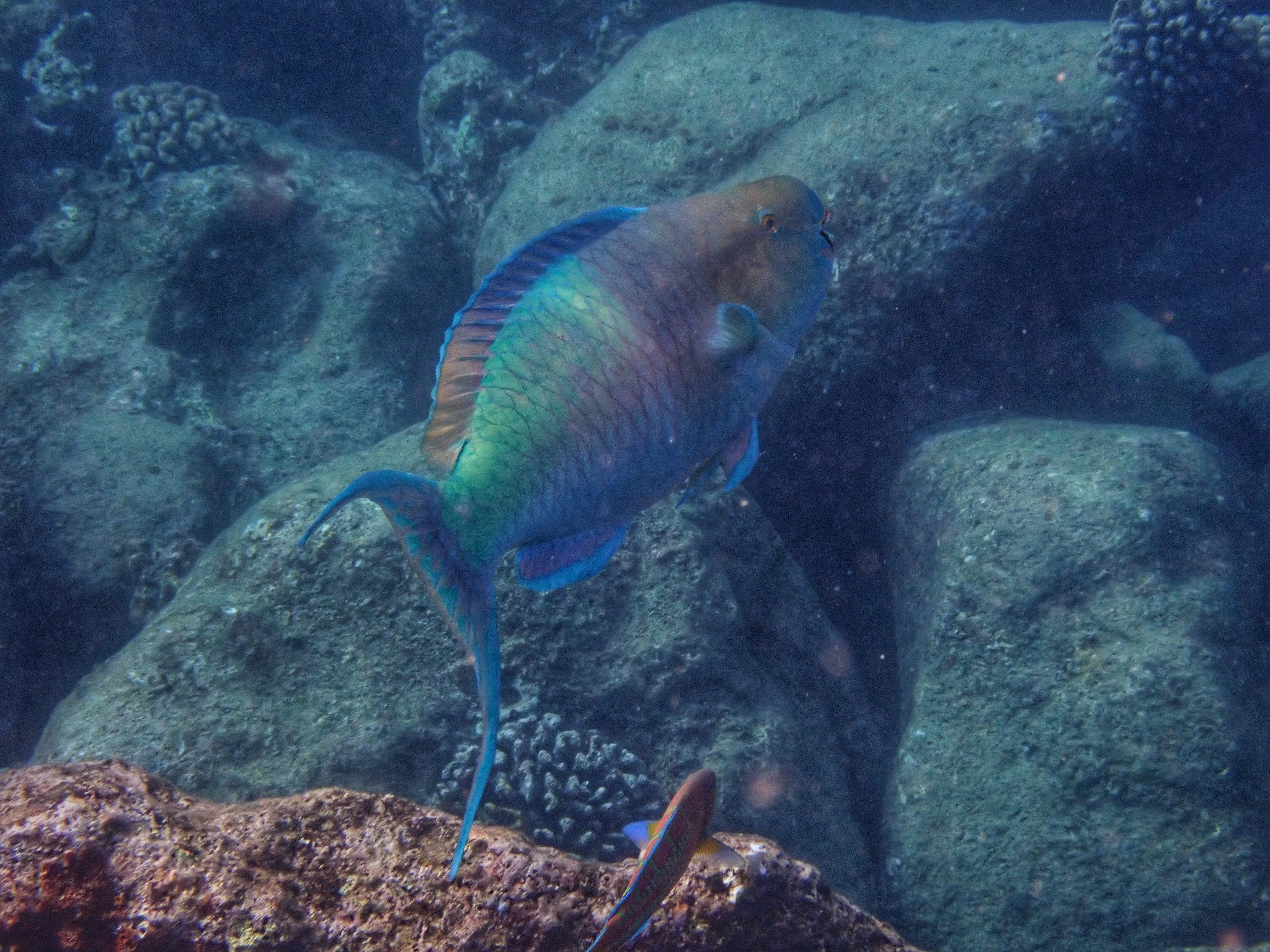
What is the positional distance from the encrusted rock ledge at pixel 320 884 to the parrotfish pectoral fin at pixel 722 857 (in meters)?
0.03

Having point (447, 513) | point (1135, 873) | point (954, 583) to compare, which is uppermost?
point (447, 513)

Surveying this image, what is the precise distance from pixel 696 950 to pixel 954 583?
278cm

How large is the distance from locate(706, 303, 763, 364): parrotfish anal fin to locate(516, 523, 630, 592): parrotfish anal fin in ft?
1.52

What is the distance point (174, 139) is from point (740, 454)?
7.53 meters

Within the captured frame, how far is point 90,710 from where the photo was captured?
3389 millimetres

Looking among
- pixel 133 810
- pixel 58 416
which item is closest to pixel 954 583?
pixel 133 810

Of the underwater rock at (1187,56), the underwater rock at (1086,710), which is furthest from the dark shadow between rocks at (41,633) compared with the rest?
the underwater rock at (1187,56)

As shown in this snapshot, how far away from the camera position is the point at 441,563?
4.32 feet

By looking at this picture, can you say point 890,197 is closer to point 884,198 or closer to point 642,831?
point 884,198

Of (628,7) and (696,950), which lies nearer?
(696,950)

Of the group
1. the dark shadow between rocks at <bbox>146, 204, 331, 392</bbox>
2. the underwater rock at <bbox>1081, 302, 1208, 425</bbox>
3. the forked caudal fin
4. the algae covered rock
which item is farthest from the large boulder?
the forked caudal fin

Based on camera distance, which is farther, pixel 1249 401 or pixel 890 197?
pixel 1249 401

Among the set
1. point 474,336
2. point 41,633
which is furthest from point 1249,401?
point 41,633

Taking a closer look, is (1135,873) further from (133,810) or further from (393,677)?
(133,810)
